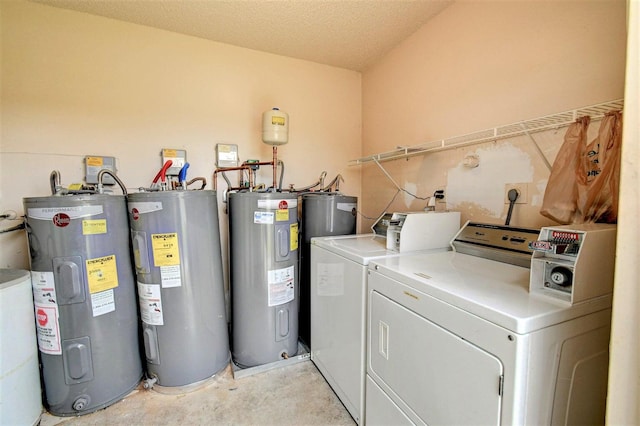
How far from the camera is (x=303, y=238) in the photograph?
7.36ft

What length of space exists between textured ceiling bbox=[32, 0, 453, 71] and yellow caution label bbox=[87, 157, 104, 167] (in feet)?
3.55

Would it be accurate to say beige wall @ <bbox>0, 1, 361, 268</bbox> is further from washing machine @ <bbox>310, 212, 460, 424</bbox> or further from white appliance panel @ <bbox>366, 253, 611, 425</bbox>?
white appliance panel @ <bbox>366, 253, 611, 425</bbox>

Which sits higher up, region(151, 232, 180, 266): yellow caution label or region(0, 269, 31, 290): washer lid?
region(151, 232, 180, 266): yellow caution label

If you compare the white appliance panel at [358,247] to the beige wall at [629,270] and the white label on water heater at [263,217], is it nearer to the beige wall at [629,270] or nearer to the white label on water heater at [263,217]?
the white label on water heater at [263,217]

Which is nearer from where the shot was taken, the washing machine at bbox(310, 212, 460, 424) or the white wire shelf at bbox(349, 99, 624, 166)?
the white wire shelf at bbox(349, 99, 624, 166)

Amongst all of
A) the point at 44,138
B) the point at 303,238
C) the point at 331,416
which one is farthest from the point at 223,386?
the point at 44,138

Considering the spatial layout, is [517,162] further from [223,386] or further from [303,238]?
[223,386]

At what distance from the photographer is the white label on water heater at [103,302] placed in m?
1.49

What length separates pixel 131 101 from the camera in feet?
6.80

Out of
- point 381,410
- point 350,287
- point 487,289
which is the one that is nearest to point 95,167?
point 350,287

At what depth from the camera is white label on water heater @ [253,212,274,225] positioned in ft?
5.84

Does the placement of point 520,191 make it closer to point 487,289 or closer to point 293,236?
→ point 487,289

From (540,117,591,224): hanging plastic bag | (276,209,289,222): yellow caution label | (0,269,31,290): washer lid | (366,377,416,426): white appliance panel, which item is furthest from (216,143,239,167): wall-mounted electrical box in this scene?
(540,117,591,224): hanging plastic bag

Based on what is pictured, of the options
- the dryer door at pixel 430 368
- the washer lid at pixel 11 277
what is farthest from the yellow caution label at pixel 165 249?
the dryer door at pixel 430 368
